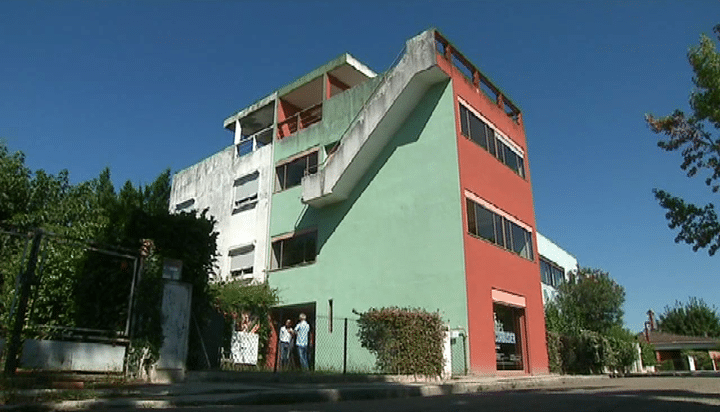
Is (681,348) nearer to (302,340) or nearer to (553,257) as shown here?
(553,257)

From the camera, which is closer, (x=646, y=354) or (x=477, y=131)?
(x=477, y=131)

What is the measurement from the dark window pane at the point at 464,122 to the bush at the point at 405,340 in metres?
6.89

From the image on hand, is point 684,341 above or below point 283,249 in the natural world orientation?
below

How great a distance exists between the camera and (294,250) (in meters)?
22.1

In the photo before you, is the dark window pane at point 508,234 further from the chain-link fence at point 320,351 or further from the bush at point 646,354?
the bush at point 646,354

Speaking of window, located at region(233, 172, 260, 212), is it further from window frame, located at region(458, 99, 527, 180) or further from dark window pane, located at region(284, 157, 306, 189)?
window frame, located at region(458, 99, 527, 180)

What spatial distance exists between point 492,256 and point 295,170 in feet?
32.2

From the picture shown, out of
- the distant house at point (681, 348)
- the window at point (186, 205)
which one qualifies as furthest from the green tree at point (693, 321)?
the window at point (186, 205)

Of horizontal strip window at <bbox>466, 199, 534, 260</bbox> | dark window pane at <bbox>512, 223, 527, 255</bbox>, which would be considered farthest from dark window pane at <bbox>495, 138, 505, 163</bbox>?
dark window pane at <bbox>512, 223, 527, 255</bbox>

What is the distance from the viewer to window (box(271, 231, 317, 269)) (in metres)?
21.4

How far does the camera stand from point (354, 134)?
19.2m

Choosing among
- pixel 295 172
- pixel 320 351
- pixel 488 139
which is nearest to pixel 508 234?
pixel 488 139

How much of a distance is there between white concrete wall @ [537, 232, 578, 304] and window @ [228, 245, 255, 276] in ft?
52.7

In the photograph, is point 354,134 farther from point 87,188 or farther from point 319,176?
point 87,188
